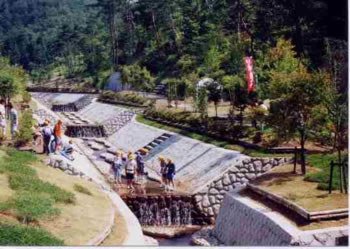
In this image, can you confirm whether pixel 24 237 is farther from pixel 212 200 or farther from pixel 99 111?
pixel 99 111

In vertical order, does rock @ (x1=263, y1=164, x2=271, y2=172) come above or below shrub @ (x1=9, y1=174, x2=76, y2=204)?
below

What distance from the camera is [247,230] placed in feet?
58.0

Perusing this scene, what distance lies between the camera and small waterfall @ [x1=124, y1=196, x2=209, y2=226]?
2330 cm

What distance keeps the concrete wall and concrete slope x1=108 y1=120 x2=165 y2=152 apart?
16747 millimetres

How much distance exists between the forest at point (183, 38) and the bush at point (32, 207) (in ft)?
36.9

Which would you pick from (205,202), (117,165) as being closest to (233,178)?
(205,202)

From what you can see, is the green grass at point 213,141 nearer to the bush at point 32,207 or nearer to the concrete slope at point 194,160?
the concrete slope at point 194,160

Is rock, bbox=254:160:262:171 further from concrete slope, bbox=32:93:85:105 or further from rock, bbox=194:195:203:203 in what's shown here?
A: concrete slope, bbox=32:93:85:105

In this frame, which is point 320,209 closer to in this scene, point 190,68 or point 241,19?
point 241,19

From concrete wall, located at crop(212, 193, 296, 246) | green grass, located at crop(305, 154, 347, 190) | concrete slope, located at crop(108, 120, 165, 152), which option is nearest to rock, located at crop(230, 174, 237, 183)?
green grass, located at crop(305, 154, 347, 190)

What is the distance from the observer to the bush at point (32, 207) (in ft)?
48.3

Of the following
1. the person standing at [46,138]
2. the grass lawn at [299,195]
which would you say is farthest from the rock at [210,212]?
the person standing at [46,138]

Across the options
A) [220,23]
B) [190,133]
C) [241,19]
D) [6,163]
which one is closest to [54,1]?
[220,23]

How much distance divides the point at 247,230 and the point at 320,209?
8.16 ft
